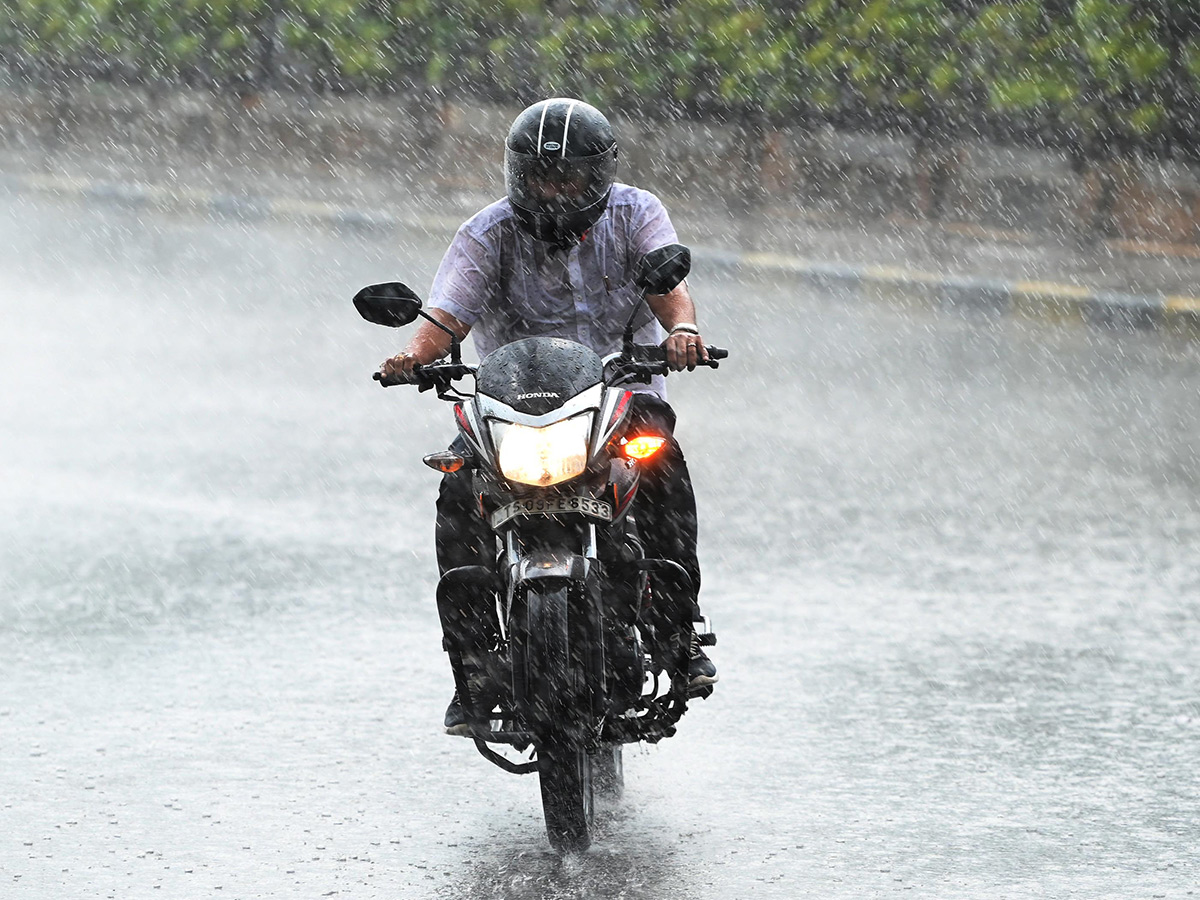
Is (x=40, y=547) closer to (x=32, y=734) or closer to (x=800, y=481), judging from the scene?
(x=32, y=734)

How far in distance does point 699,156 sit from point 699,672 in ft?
39.2

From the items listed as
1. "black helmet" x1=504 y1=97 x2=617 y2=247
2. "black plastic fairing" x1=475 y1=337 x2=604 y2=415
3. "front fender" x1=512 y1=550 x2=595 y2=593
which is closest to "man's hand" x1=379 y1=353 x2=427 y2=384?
"black plastic fairing" x1=475 y1=337 x2=604 y2=415

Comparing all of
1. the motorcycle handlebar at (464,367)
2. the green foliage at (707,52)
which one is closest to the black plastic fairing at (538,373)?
the motorcycle handlebar at (464,367)

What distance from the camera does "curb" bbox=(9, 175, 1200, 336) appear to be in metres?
13.5

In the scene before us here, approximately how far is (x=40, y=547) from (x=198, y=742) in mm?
2280

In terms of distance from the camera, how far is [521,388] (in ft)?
15.8

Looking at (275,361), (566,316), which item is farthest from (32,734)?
(275,361)

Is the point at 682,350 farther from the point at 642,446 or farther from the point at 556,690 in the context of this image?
the point at 556,690

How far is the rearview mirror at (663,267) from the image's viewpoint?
503cm

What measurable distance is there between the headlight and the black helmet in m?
0.69

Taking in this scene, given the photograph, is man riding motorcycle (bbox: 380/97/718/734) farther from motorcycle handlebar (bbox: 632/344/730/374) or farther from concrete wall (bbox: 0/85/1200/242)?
concrete wall (bbox: 0/85/1200/242)

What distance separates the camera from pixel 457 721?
5.27 m

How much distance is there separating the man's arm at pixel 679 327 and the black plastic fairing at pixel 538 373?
9.3 inches

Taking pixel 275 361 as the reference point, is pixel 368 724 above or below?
below
